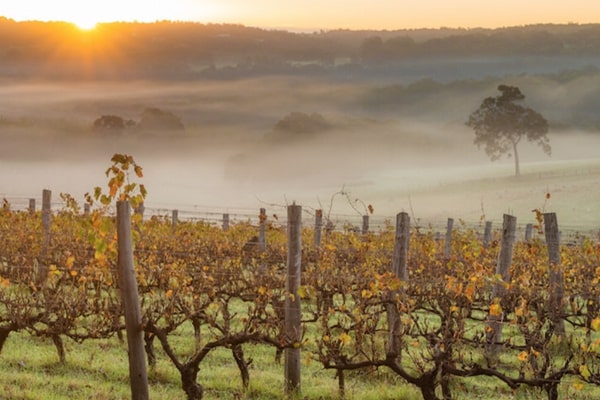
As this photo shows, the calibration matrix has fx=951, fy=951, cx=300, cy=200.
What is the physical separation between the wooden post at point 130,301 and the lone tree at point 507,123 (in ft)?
320

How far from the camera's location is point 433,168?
452ft

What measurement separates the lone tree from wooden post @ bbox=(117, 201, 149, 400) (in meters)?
97.6

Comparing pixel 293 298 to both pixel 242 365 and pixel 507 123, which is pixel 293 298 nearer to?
pixel 242 365

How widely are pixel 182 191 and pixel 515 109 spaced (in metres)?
57.6

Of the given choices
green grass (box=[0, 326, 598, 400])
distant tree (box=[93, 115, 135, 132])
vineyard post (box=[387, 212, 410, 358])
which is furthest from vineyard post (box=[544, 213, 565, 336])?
distant tree (box=[93, 115, 135, 132])

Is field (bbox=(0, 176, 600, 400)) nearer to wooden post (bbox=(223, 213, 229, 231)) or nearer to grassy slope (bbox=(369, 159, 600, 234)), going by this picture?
wooden post (bbox=(223, 213, 229, 231))

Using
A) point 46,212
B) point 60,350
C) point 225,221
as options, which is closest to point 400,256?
point 60,350

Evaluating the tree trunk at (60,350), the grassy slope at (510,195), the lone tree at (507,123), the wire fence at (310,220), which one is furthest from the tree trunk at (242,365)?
the lone tree at (507,123)

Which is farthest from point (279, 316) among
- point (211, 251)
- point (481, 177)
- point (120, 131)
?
point (120, 131)

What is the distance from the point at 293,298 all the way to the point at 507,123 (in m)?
95.9

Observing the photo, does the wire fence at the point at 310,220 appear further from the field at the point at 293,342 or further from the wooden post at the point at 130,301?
the wooden post at the point at 130,301

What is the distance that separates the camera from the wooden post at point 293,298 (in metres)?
11.4

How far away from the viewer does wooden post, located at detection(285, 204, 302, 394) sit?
11.4 m

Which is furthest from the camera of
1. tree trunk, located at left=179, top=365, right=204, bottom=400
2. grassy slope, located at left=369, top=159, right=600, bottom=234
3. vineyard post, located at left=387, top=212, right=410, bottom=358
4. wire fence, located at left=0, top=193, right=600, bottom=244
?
grassy slope, located at left=369, top=159, right=600, bottom=234
